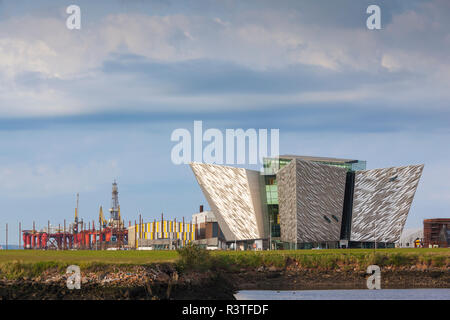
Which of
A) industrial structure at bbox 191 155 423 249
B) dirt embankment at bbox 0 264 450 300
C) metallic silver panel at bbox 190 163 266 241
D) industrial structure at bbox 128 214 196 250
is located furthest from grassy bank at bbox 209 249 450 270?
industrial structure at bbox 128 214 196 250

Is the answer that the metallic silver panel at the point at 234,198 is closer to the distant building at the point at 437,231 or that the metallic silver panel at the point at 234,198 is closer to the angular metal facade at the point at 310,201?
the angular metal facade at the point at 310,201

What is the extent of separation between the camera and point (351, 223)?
9988 cm

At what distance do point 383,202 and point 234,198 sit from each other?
20877 mm

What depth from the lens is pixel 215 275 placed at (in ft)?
162

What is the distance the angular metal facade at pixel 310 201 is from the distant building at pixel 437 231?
19.7 m

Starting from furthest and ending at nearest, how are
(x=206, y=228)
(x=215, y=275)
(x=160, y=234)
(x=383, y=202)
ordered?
(x=160, y=234), (x=206, y=228), (x=383, y=202), (x=215, y=275)

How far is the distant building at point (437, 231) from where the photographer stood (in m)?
110

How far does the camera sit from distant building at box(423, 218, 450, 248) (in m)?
110

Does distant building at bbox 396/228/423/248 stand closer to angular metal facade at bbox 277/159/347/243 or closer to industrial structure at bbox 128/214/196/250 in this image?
angular metal facade at bbox 277/159/347/243

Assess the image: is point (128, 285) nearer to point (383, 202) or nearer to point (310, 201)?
point (310, 201)

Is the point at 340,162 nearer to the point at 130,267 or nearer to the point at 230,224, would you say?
the point at 230,224

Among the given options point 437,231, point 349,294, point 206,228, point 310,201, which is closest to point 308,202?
point 310,201
